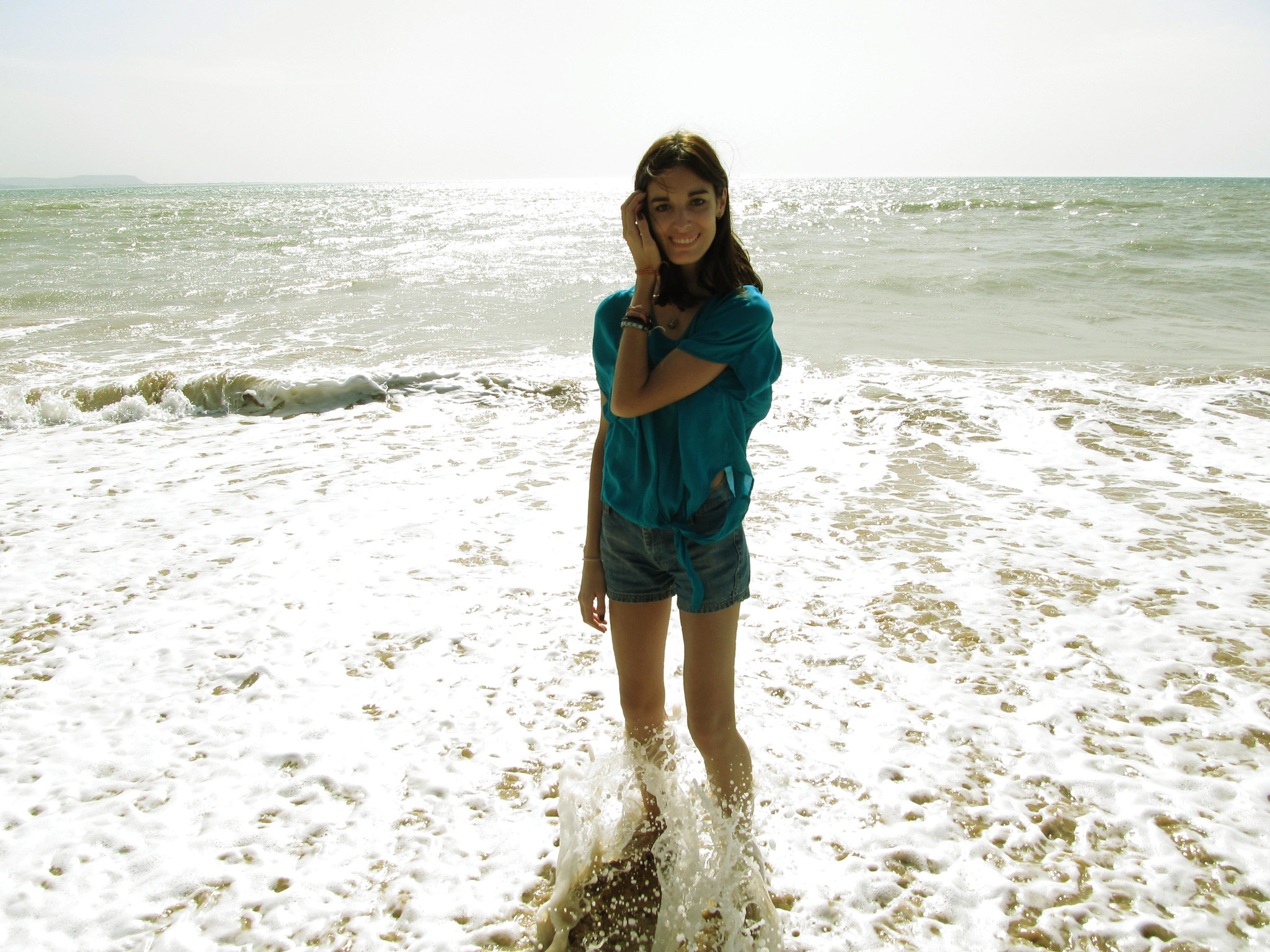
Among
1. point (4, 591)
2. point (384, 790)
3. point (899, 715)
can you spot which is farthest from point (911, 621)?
point (4, 591)

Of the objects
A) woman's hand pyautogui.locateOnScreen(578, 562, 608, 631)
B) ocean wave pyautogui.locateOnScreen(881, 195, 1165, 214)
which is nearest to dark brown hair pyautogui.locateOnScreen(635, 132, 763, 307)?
woman's hand pyautogui.locateOnScreen(578, 562, 608, 631)

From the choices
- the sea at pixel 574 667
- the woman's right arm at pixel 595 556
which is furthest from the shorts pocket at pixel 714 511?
the sea at pixel 574 667

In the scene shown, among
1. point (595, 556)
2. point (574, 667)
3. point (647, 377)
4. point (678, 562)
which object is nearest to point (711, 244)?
point (647, 377)

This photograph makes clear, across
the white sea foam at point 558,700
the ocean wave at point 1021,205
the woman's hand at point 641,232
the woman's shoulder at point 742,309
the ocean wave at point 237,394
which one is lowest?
the white sea foam at point 558,700

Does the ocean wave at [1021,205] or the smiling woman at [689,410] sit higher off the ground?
the ocean wave at [1021,205]

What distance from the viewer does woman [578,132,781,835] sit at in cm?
183

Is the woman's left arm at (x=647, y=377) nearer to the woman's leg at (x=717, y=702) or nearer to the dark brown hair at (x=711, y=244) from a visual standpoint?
the dark brown hair at (x=711, y=244)

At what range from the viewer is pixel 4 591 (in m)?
4.15

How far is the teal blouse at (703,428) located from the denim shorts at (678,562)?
2 centimetres

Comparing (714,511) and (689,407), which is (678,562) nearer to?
(714,511)

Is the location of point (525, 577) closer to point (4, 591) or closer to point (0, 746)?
point (0, 746)

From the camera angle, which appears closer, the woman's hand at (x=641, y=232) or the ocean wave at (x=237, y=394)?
the woman's hand at (x=641, y=232)

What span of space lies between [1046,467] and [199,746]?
571 centimetres

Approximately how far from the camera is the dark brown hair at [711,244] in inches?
73.0
